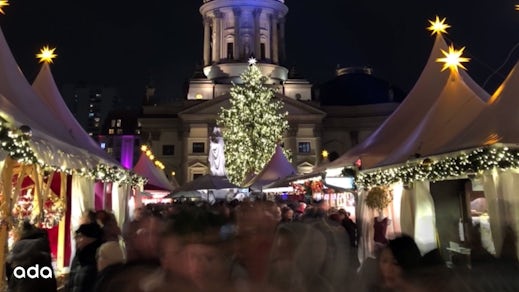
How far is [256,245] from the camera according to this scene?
4.00 meters


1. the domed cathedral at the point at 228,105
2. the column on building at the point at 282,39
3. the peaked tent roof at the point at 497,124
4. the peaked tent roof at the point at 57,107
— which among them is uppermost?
the column on building at the point at 282,39

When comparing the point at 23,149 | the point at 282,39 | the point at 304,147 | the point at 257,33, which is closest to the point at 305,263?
the point at 23,149

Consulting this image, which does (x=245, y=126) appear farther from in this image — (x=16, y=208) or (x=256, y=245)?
(x=256, y=245)

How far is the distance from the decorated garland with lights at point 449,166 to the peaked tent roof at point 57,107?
6.66 metres

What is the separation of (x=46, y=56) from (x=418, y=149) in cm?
1008

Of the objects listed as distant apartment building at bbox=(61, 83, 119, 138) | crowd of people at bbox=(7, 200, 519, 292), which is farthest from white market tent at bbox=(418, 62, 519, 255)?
distant apartment building at bbox=(61, 83, 119, 138)

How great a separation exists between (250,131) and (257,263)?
111 ft

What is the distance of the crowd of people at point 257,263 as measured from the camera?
9.93 feet

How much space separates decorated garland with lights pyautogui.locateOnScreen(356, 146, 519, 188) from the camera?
7.28m

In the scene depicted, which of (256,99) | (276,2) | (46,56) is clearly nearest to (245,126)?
(256,99)

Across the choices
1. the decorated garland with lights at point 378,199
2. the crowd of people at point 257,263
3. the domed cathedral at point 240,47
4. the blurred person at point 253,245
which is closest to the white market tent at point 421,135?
the decorated garland with lights at point 378,199

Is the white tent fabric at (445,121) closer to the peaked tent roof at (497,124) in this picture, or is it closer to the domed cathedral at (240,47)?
the peaked tent roof at (497,124)

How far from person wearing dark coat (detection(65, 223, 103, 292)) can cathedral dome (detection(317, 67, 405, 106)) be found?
6562 cm

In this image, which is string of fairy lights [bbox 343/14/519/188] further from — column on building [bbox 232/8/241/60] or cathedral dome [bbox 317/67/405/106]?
cathedral dome [bbox 317/67/405/106]
